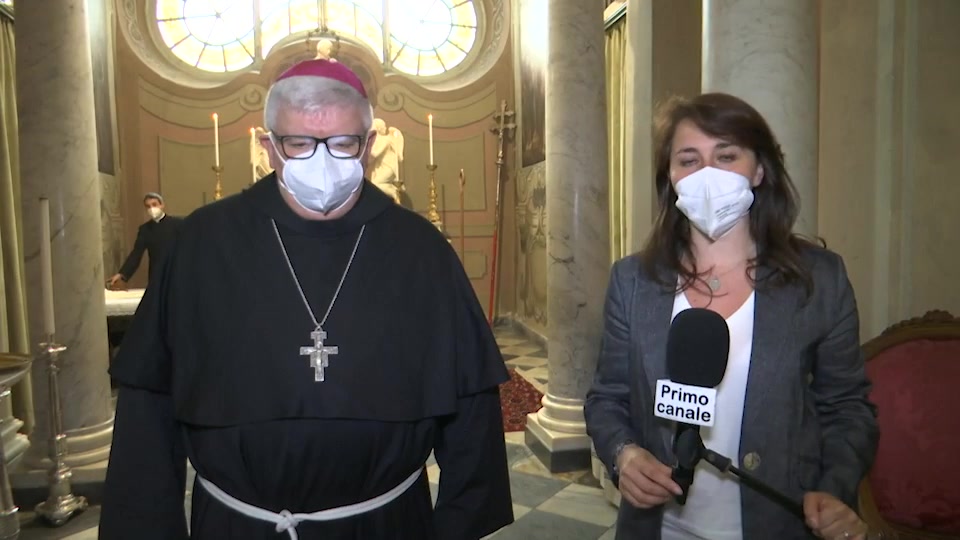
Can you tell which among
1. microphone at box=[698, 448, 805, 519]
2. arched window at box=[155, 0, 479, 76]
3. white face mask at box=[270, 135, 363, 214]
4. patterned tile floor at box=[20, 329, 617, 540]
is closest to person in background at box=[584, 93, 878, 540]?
microphone at box=[698, 448, 805, 519]

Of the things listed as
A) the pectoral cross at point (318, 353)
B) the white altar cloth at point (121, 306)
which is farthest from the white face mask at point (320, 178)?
the white altar cloth at point (121, 306)

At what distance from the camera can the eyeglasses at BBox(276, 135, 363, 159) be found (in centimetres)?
159

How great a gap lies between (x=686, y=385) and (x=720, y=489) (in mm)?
464

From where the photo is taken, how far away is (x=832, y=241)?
3.31 metres

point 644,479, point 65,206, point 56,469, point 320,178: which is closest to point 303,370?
point 320,178

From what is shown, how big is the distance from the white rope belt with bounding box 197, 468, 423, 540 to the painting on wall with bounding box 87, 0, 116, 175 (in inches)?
296

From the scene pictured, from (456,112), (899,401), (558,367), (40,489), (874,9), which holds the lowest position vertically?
(40,489)

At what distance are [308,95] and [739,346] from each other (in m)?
1.14

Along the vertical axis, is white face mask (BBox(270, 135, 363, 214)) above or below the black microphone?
above

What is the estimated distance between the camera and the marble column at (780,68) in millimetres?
2277

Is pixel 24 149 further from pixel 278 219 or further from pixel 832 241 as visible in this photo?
pixel 832 241

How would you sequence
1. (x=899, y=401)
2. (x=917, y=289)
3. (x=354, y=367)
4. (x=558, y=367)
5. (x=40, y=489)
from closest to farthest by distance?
1. (x=354, y=367)
2. (x=899, y=401)
3. (x=917, y=289)
4. (x=40, y=489)
5. (x=558, y=367)

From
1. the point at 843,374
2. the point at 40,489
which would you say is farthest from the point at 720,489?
the point at 40,489

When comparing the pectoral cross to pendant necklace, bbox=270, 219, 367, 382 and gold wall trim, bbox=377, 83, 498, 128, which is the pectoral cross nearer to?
pendant necklace, bbox=270, 219, 367, 382
